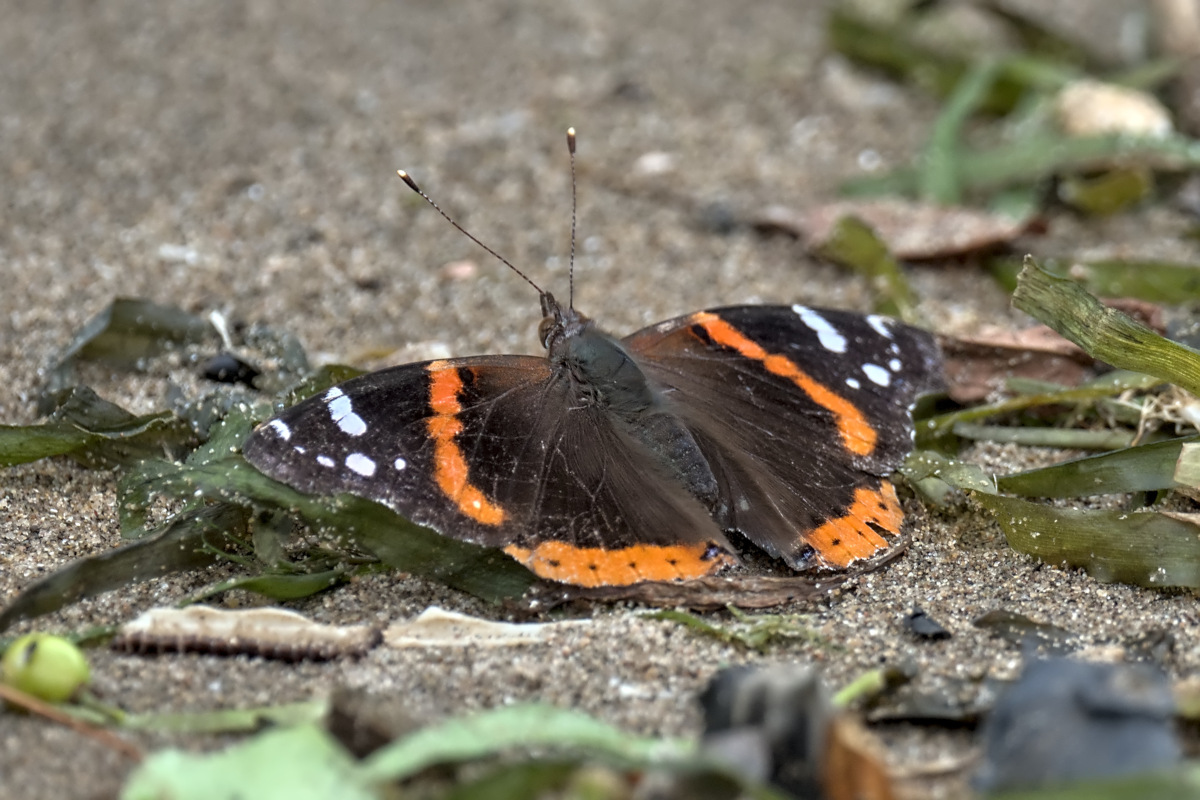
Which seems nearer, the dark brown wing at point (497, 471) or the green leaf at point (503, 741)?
the green leaf at point (503, 741)

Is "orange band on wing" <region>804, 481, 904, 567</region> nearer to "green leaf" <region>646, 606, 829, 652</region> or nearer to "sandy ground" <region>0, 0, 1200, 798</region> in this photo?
"sandy ground" <region>0, 0, 1200, 798</region>

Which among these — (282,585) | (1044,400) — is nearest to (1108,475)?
(1044,400)

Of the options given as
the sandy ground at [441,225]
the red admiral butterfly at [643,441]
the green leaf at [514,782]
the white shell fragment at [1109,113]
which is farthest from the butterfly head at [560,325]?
the white shell fragment at [1109,113]

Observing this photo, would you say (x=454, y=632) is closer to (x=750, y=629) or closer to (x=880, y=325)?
(x=750, y=629)

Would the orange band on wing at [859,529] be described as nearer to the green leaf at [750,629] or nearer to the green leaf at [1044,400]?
the green leaf at [750,629]

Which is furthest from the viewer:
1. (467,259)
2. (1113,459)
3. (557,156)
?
(557,156)

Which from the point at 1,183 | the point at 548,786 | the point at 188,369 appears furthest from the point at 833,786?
the point at 1,183

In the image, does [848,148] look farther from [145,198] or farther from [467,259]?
[145,198]
